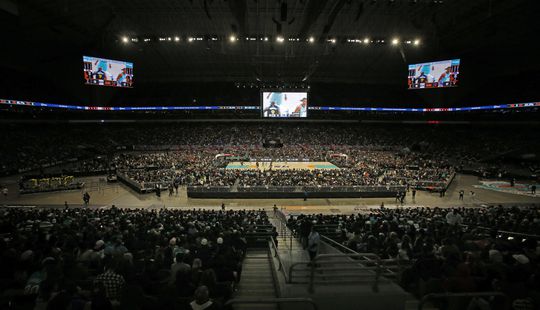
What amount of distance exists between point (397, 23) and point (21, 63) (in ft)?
174

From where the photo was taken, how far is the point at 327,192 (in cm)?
2542

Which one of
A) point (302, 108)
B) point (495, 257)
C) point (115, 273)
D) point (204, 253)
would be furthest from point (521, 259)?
point (302, 108)

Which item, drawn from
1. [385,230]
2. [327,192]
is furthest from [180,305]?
[327,192]

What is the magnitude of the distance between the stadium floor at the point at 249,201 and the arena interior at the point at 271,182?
0.90ft

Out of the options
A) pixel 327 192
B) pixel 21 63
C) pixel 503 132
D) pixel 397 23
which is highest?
pixel 397 23

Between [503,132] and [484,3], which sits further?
[503,132]

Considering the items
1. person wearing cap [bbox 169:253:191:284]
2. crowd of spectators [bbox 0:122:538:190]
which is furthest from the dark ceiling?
person wearing cap [bbox 169:253:191:284]

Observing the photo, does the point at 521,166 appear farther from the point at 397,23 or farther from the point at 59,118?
the point at 59,118

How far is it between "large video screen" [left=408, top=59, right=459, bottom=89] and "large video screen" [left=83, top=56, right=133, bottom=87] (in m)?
44.6

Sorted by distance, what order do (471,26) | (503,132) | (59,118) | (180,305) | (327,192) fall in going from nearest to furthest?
(180,305)
(327,192)
(471,26)
(503,132)
(59,118)

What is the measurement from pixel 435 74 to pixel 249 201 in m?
34.8

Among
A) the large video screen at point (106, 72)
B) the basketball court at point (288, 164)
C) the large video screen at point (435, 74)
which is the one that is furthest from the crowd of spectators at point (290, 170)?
the large video screen at point (106, 72)

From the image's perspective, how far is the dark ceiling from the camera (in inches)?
1093

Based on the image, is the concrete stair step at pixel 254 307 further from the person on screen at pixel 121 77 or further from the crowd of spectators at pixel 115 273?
the person on screen at pixel 121 77
